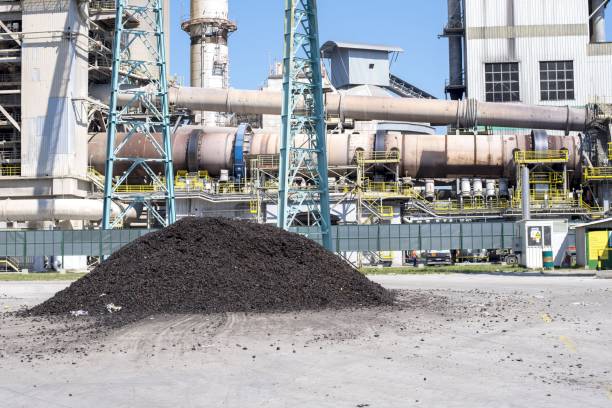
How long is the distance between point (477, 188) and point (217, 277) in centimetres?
3649

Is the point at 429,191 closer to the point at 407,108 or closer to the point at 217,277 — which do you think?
the point at 407,108

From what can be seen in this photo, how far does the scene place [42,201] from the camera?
150 feet

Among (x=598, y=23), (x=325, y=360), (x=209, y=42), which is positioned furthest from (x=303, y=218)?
(x=325, y=360)

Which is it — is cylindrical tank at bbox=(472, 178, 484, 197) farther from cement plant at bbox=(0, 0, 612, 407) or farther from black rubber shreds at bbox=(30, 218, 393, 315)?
black rubber shreds at bbox=(30, 218, 393, 315)

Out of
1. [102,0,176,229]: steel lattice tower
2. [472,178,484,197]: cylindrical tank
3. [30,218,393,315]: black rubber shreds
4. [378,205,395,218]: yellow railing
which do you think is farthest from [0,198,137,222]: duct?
[30,218,393,315]: black rubber shreds

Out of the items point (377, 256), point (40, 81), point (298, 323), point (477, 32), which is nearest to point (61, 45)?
point (40, 81)

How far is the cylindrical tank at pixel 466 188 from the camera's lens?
169 ft

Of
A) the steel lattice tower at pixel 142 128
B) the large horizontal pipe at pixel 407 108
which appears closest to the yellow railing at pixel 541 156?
the large horizontal pipe at pixel 407 108

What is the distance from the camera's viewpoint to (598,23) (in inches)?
2388

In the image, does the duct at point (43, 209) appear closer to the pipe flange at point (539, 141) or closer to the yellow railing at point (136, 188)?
the yellow railing at point (136, 188)

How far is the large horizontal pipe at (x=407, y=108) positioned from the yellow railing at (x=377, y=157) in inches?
206

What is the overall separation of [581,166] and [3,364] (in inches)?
1736

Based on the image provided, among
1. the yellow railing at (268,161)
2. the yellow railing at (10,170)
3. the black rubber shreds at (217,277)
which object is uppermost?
the yellow railing at (268,161)

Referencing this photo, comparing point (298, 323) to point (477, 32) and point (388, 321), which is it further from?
point (477, 32)
